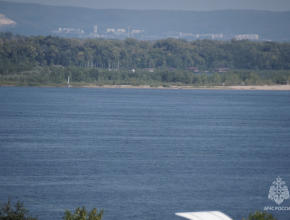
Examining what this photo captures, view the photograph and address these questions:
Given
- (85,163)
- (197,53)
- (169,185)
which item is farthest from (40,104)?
(197,53)

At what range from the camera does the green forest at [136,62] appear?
115 metres

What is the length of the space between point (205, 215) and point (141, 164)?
10.3m

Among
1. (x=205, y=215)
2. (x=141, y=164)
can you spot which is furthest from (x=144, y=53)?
(x=205, y=215)

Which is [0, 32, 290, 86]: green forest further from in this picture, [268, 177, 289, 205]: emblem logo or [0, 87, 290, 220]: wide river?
[268, 177, 289, 205]: emblem logo

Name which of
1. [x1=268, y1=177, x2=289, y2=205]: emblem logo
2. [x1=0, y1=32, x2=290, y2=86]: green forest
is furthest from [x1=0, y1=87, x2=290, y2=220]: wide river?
[x1=0, y1=32, x2=290, y2=86]: green forest

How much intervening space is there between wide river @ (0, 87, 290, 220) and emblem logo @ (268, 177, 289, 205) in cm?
34

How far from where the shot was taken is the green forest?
115 metres

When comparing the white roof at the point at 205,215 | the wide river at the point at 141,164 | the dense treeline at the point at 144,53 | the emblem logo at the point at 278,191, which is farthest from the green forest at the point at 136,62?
the white roof at the point at 205,215

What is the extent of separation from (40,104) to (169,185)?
161ft

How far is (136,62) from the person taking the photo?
472ft

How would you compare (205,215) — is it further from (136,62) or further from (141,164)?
(136,62)

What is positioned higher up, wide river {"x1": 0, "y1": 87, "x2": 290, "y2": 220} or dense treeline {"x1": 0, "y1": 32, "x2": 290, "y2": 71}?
dense treeline {"x1": 0, "y1": 32, "x2": 290, "y2": 71}

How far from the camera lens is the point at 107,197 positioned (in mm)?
22719

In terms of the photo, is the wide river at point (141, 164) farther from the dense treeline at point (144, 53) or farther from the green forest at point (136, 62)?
the dense treeline at point (144, 53)
